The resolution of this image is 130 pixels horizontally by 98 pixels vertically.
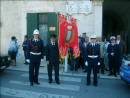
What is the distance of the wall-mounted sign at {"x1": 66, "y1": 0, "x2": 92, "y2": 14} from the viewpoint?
1640cm

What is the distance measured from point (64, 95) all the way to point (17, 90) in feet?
5.28

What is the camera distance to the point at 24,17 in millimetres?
17250

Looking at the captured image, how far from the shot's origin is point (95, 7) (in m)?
16.5

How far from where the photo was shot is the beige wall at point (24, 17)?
16578 mm

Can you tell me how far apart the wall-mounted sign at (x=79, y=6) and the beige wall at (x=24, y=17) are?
0.75 feet

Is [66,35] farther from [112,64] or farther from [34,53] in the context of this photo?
[34,53]

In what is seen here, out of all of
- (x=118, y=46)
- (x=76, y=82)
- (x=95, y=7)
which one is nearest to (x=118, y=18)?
(x=95, y=7)

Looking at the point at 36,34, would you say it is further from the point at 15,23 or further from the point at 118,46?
the point at 15,23

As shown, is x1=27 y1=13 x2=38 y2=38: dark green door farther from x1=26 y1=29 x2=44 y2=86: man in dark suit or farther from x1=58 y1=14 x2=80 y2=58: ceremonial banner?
x1=26 y1=29 x2=44 y2=86: man in dark suit

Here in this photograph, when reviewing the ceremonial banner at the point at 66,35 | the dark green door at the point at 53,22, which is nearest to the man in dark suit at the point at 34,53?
the ceremonial banner at the point at 66,35

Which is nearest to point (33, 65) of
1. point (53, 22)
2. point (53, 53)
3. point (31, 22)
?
point (53, 53)

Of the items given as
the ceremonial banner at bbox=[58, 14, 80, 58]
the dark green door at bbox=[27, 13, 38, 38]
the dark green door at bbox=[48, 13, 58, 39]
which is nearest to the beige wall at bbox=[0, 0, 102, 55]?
the dark green door at bbox=[27, 13, 38, 38]

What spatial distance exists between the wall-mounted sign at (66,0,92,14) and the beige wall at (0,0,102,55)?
23 centimetres

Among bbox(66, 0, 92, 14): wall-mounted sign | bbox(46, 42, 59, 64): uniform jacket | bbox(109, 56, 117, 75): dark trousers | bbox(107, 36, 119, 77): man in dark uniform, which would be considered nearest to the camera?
bbox(46, 42, 59, 64): uniform jacket
